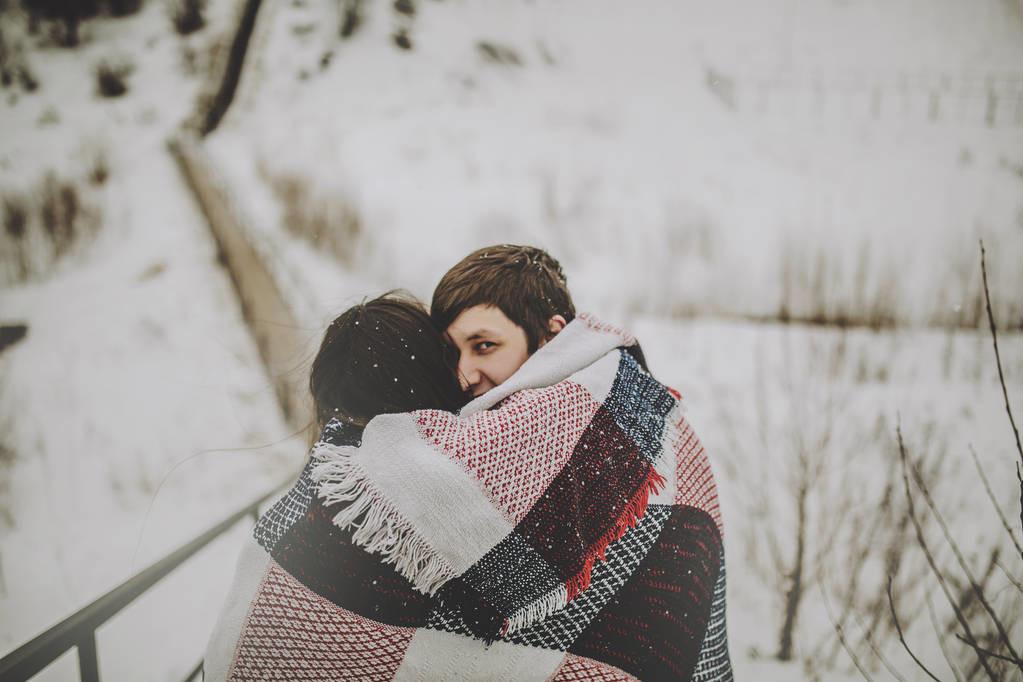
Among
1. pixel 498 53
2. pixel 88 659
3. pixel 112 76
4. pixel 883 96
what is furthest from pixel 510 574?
pixel 112 76

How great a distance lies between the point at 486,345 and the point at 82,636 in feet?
3.52

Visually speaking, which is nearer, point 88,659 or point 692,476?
point 88,659

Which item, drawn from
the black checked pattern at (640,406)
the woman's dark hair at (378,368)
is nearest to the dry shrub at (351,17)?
the woman's dark hair at (378,368)

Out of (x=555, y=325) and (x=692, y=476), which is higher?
(x=555, y=325)

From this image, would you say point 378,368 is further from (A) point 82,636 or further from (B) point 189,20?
(B) point 189,20

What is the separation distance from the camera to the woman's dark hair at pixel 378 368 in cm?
110

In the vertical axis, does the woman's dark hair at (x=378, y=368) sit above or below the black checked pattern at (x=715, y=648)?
above

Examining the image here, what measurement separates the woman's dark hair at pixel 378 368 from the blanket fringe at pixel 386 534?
0.64 ft

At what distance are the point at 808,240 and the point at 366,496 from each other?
8.66 meters

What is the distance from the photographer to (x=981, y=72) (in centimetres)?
705

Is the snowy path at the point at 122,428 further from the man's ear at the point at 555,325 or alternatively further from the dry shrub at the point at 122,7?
the dry shrub at the point at 122,7

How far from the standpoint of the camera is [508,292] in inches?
60.7

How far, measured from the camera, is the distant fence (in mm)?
7551

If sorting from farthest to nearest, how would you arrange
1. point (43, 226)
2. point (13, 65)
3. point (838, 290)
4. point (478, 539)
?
point (13, 65) → point (43, 226) → point (838, 290) → point (478, 539)
